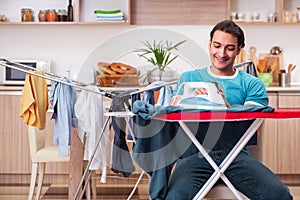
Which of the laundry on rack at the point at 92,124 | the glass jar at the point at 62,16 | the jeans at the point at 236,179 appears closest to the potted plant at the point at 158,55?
the glass jar at the point at 62,16

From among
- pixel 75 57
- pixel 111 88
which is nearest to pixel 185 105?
pixel 111 88

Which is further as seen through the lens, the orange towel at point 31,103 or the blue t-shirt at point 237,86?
the orange towel at point 31,103

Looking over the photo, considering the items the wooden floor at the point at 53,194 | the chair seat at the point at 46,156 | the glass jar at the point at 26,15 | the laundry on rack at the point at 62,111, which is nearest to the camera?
the laundry on rack at the point at 62,111

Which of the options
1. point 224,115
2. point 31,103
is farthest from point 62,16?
point 224,115

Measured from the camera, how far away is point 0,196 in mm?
4766

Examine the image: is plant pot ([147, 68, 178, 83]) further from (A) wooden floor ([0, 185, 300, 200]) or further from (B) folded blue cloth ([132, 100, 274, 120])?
(B) folded blue cloth ([132, 100, 274, 120])

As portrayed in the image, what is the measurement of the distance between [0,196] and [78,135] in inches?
55.7

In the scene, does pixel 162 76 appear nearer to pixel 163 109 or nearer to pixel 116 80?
pixel 116 80

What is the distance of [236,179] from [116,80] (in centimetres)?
262

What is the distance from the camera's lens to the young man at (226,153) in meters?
2.66

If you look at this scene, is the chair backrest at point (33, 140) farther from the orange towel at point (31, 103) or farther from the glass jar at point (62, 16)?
the glass jar at point (62, 16)

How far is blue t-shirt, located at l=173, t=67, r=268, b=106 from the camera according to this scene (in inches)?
119

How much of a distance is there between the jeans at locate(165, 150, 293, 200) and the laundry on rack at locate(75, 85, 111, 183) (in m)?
0.91

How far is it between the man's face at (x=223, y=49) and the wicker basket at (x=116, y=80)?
6.68 feet
